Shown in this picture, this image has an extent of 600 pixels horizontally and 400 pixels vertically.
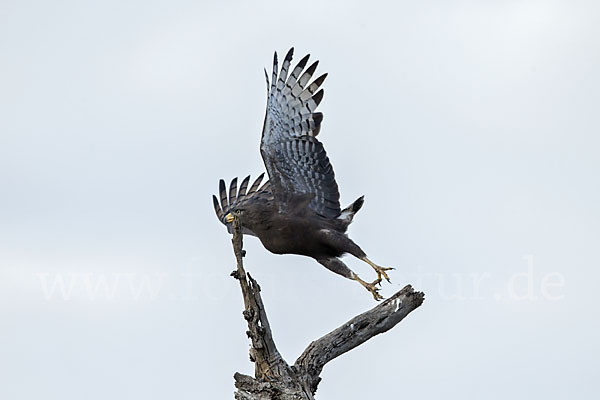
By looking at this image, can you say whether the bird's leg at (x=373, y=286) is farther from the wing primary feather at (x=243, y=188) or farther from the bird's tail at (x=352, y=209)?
the wing primary feather at (x=243, y=188)

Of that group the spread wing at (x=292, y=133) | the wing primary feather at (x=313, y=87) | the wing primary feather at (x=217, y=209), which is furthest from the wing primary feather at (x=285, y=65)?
the wing primary feather at (x=217, y=209)

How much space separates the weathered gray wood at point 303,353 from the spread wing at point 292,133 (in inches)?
78.1

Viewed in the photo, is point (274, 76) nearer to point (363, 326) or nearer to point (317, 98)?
point (317, 98)

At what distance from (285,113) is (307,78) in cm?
45

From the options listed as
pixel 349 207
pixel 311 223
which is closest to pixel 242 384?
pixel 311 223

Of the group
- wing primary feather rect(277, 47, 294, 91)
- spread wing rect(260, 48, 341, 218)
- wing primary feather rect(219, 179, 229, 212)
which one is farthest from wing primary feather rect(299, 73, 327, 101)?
wing primary feather rect(219, 179, 229, 212)

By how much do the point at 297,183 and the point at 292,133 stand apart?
1.89 feet

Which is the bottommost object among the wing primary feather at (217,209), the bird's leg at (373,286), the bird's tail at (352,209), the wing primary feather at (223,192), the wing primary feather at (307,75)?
the bird's leg at (373,286)

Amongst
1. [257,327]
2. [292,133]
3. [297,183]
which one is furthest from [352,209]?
[257,327]

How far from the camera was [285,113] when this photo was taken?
421 inches

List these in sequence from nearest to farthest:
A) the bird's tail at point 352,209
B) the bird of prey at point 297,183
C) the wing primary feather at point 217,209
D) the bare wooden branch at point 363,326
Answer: the bare wooden branch at point 363,326
the bird of prey at point 297,183
the bird's tail at point 352,209
the wing primary feather at point 217,209

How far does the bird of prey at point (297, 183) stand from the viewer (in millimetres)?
Answer: 10500

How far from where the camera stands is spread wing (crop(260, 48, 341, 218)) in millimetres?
10656

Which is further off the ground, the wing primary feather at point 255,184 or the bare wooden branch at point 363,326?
the wing primary feather at point 255,184
